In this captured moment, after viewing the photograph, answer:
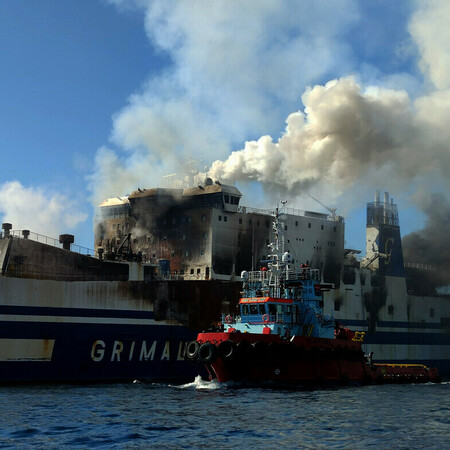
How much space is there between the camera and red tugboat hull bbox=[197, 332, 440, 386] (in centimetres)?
3588

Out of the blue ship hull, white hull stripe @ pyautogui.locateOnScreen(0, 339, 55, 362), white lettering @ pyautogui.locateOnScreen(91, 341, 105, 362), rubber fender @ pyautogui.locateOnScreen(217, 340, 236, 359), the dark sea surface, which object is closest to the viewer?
the dark sea surface

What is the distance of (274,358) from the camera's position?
36375 millimetres

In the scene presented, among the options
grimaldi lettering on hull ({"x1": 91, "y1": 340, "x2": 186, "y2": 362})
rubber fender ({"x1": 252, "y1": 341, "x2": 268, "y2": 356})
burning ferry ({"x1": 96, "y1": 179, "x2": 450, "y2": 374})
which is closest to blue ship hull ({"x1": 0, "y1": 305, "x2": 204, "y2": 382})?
grimaldi lettering on hull ({"x1": 91, "y1": 340, "x2": 186, "y2": 362})

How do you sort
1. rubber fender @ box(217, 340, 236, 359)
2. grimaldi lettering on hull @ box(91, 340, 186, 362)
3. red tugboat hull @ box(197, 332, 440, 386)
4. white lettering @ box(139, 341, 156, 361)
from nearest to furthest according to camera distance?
rubber fender @ box(217, 340, 236, 359), red tugboat hull @ box(197, 332, 440, 386), grimaldi lettering on hull @ box(91, 340, 186, 362), white lettering @ box(139, 341, 156, 361)

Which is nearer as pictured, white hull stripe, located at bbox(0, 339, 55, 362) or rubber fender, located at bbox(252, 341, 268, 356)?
rubber fender, located at bbox(252, 341, 268, 356)

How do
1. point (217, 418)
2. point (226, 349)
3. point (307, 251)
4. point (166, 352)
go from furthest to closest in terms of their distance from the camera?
point (307, 251) < point (166, 352) < point (226, 349) < point (217, 418)

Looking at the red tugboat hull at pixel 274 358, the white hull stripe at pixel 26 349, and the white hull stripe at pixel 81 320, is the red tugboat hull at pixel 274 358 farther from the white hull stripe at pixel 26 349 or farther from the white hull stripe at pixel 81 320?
the white hull stripe at pixel 26 349

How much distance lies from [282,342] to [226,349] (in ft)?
10.3

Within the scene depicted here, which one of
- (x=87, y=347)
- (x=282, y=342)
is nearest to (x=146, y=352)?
(x=87, y=347)

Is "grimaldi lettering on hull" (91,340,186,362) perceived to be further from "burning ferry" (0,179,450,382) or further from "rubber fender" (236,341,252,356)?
"rubber fender" (236,341,252,356)

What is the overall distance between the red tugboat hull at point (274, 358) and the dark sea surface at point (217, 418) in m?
1.14

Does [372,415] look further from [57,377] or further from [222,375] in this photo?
[57,377]

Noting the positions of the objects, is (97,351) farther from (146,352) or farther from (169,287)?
(169,287)

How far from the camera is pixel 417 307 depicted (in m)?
61.8
